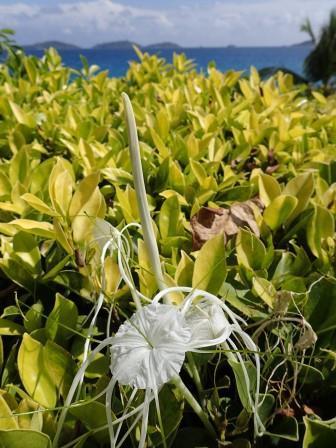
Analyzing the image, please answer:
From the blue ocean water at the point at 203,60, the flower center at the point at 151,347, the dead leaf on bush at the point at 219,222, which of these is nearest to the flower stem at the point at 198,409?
the flower center at the point at 151,347

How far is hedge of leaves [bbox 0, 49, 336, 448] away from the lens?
82 centimetres

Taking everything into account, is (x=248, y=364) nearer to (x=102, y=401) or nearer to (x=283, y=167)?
(x=102, y=401)

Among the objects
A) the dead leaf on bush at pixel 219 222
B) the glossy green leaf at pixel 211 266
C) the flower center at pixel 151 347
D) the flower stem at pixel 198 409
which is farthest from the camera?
the dead leaf on bush at pixel 219 222

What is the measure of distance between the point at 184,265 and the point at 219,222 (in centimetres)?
23

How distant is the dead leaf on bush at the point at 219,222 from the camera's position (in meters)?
1.18

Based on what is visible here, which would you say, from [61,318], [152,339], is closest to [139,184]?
[152,339]

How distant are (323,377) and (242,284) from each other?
260 mm

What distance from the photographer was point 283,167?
69.6 inches

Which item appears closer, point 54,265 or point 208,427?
point 208,427

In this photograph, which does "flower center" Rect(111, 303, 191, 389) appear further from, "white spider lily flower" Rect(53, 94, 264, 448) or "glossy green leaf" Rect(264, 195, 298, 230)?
"glossy green leaf" Rect(264, 195, 298, 230)

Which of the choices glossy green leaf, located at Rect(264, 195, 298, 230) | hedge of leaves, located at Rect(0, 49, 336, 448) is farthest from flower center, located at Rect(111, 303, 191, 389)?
glossy green leaf, located at Rect(264, 195, 298, 230)

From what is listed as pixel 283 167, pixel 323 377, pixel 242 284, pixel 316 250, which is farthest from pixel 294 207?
pixel 283 167

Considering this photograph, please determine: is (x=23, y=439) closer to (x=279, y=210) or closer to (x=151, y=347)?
(x=151, y=347)

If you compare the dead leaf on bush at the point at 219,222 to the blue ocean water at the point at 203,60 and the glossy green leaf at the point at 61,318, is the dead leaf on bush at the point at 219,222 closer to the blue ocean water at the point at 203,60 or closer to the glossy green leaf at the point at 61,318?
the glossy green leaf at the point at 61,318
